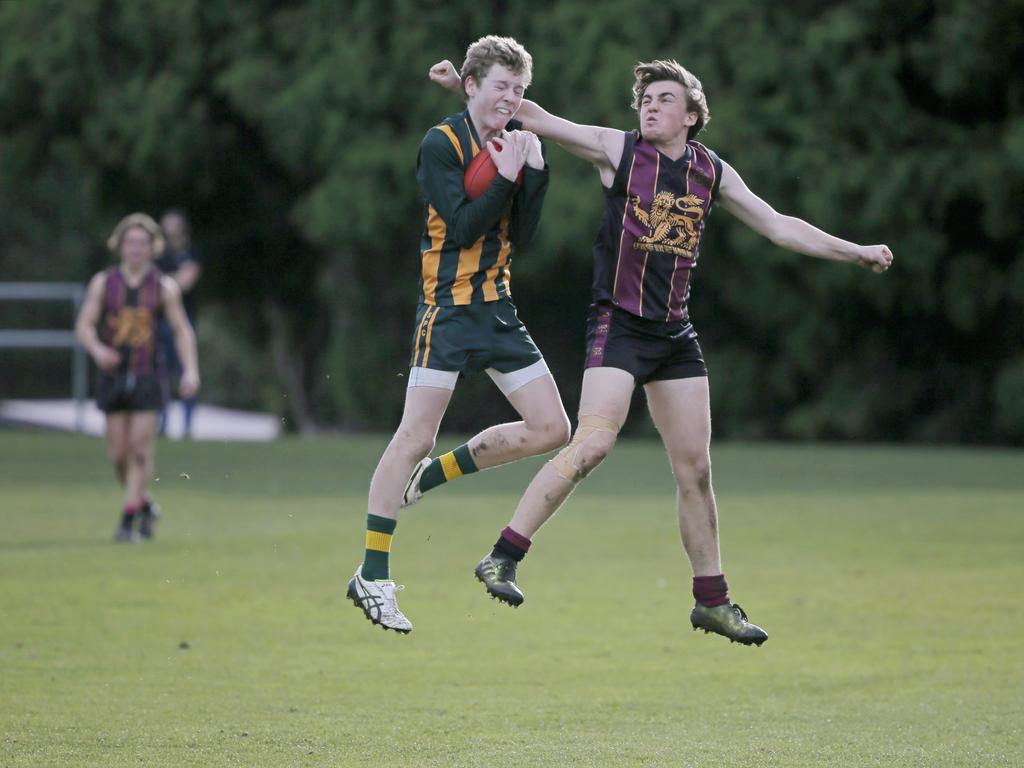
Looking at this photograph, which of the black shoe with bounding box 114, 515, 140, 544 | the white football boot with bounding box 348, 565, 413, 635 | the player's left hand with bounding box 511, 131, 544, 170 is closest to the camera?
the white football boot with bounding box 348, 565, 413, 635

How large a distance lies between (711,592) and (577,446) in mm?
913

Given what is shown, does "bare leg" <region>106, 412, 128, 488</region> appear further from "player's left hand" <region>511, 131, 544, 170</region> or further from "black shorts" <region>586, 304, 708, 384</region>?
"player's left hand" <region>511, 131, 544, 170</region>

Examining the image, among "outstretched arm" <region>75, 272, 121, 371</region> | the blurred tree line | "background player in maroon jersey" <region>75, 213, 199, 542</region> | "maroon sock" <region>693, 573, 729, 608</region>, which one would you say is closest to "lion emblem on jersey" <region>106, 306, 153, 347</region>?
"background player in maroon jersey" <region>75, 213, 199, 542</region>

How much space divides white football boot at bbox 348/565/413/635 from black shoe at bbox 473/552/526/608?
345 millimetres

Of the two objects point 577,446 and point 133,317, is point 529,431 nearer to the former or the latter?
point 577,446

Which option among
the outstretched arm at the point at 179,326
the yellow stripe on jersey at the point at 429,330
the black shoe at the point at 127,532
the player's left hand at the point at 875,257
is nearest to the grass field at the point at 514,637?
the black shoe at the point at 127,532

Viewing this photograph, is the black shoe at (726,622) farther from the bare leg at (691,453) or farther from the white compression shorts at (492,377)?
the white compression shorts at (492,377)

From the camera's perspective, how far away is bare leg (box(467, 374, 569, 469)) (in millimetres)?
7395

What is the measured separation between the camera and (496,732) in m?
7.88

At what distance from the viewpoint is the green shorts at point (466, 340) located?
24.0ft

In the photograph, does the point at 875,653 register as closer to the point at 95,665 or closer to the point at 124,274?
the point at 95,665

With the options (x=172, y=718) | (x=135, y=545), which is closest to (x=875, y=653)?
(x=172, y=718)

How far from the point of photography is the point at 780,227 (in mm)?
7492

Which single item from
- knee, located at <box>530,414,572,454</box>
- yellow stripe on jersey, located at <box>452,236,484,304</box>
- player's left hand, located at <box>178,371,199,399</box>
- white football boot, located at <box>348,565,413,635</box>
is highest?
yellow stripe on jersey, located at <box>452,236,484,304</box>
